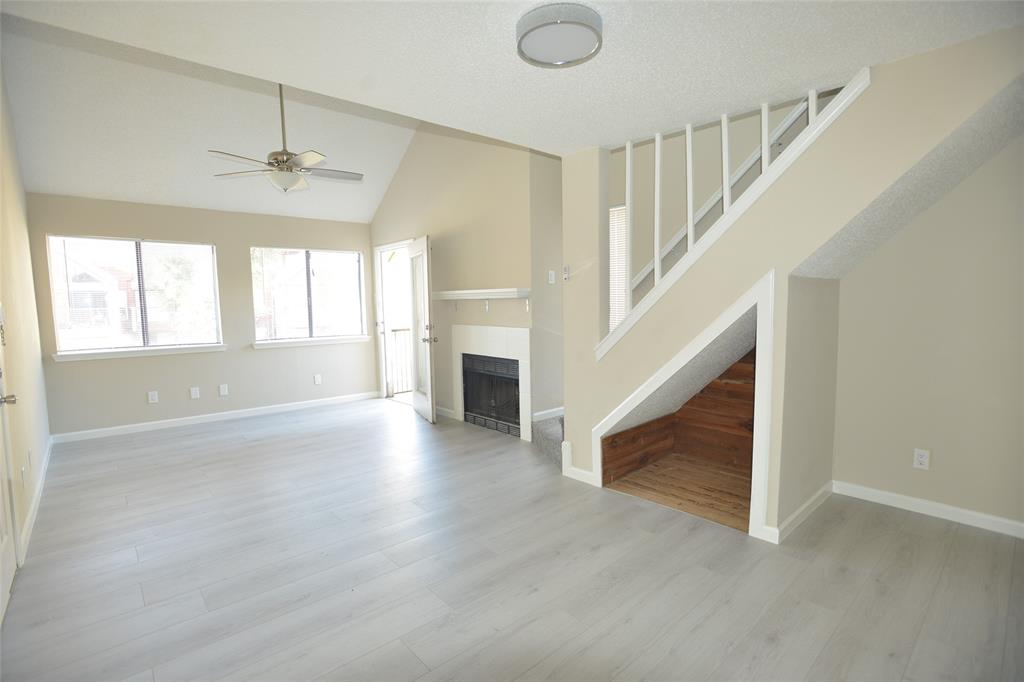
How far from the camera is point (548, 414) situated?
492cm

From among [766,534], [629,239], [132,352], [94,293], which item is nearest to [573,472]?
[766,534]

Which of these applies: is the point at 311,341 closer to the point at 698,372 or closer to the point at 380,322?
the point at 380,322

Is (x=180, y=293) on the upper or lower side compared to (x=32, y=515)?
upper

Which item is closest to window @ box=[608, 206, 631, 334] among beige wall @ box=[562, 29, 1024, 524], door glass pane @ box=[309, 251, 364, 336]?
beige wall @ box=[562, 29, 1024, 524]

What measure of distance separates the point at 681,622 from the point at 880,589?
1.00 meters

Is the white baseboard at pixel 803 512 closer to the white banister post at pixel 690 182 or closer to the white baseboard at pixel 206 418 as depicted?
the white banister post at pixel 690 182

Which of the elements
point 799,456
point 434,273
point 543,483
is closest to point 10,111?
point 434,273

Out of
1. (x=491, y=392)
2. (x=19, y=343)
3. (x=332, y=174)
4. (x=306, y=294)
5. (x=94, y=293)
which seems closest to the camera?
(x=19, y=343)

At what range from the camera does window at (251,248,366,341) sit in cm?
628

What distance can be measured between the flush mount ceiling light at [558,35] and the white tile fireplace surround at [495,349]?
2920 mm

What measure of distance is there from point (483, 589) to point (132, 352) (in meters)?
4.93

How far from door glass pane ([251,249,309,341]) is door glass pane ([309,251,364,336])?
0.47 feet

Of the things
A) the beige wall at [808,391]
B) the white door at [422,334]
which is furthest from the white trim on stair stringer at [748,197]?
the white door at [422,334]

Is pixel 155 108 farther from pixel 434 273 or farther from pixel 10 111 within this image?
pixel 434 273
